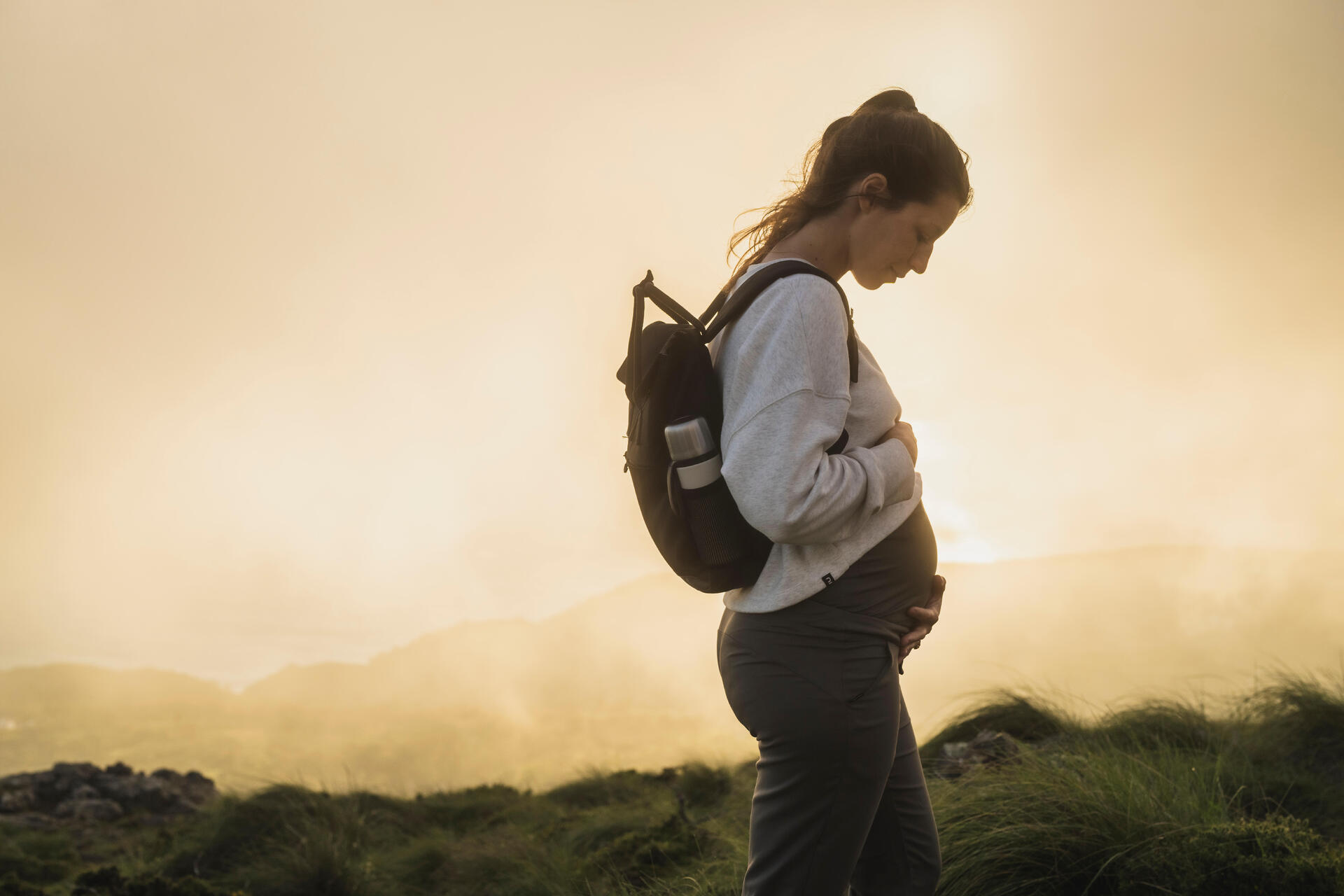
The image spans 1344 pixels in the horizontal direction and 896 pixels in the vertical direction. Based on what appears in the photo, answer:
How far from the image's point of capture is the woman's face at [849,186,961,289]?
6.68 feet

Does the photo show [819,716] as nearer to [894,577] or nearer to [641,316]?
[894,577]

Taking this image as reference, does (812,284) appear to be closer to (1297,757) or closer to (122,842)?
(1297,757)

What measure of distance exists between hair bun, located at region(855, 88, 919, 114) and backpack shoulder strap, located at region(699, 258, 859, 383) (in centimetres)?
68

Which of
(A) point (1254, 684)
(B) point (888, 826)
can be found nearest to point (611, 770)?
(A) point (1254, 684)

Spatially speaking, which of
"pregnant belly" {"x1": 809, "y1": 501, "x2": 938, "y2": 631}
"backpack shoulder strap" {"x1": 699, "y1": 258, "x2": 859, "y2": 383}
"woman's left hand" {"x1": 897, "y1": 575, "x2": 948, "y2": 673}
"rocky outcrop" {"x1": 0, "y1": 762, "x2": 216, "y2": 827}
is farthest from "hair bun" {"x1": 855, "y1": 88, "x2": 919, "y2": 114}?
"rocky outcrop" {"x1": 0, "y1": 762, "x2": 216, "y2": 827}

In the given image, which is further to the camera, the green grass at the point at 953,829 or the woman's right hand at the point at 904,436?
the green grass at the point at 953,829

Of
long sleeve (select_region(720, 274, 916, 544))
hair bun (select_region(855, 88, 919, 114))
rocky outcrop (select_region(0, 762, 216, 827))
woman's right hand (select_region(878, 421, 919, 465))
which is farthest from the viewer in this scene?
rocky outcrop (select_region(0, 762, 216, 827))

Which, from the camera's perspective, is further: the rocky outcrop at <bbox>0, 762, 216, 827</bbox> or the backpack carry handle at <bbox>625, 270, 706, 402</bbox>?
the rocky outcrop at <bbox>0, 762, 216, 827</bbox>

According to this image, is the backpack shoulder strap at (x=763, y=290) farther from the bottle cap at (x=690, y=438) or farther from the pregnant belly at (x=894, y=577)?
the pregnant belly at (x=894, y=577)

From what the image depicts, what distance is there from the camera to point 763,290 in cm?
183

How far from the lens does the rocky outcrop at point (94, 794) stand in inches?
443

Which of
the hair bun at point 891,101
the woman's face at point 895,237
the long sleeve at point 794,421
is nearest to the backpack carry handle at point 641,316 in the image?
the long sleeve at point 794,421

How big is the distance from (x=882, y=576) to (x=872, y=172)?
929mm

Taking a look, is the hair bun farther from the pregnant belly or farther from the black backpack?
the pregnant belly
